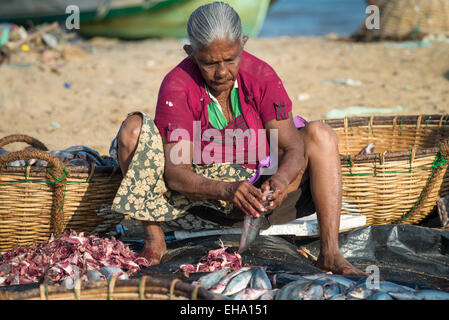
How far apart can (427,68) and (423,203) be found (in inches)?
171

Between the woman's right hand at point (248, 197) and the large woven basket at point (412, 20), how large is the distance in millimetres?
7411

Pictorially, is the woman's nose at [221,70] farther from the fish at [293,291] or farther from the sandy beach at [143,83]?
the sandy beach at [143,83]

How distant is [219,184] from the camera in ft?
8.39

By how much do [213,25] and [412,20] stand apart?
744 cm

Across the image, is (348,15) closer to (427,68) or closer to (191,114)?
(427,68)

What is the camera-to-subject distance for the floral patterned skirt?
9.08ft

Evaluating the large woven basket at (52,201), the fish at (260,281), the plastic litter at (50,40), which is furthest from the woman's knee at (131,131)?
the plastic litter at (50,40)

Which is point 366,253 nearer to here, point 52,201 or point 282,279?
point 282,279

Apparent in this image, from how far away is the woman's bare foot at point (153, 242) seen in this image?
284 cm

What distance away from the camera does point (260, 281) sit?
2285 mm

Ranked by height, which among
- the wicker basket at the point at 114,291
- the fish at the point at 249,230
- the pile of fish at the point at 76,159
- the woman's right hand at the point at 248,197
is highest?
the pile of fish at the point at 76,159

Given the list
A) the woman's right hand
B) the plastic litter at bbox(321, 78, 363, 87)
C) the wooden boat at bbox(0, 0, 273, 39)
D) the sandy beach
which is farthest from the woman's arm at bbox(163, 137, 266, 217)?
the wooden boat at bbox(0, 0, 273, 39)

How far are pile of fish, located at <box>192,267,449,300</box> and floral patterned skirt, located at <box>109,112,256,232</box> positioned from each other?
0.51 metres

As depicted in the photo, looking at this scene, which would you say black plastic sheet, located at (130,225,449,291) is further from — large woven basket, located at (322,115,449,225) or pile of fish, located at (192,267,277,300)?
large woven basket, located at (322,115,449,225)
